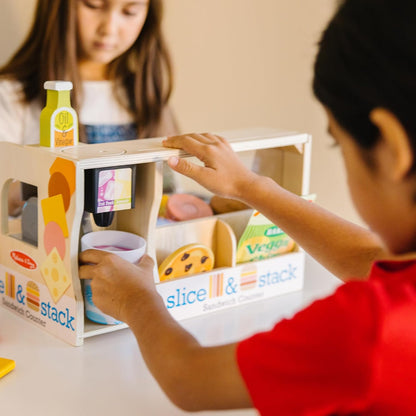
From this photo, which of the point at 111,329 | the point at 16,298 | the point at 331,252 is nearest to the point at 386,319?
the point at 331,252

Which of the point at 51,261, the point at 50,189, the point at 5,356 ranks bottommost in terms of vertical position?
the point at 5,356

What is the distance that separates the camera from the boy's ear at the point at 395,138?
0.58 metres

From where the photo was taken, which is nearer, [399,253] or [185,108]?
[399,253]

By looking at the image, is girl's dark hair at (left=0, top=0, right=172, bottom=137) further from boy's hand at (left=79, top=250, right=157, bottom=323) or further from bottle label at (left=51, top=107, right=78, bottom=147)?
boy's hand at (left=79, top=250, right=157, bottom=323)

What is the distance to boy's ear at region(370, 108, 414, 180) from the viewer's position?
1.89 feet

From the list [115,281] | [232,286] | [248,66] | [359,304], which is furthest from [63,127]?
[248,66]

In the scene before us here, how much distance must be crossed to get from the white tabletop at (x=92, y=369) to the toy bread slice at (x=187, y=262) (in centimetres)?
8

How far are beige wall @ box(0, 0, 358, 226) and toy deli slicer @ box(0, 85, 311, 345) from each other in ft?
1.65

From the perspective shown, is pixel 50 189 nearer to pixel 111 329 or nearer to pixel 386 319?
pixel 111 329

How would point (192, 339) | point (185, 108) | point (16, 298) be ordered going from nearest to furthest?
point (192, 339) → point (16, 298) → point (185, 108)

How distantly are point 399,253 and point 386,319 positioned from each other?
0.36 ft

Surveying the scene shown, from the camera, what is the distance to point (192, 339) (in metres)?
0.75

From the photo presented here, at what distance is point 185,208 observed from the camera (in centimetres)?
127

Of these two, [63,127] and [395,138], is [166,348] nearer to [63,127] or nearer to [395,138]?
[395,138]
